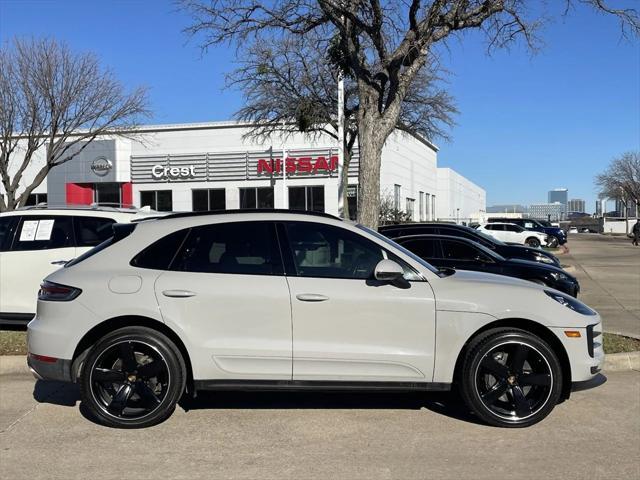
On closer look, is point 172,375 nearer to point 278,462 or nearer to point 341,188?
point 278,462

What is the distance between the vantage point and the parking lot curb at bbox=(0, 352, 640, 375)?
650cm

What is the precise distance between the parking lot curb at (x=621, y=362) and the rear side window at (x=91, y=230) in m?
6.30

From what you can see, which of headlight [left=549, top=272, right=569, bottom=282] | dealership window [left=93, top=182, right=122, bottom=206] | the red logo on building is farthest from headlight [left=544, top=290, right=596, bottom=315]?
dealership window [left=93, top=182, right=122, bottom=206]

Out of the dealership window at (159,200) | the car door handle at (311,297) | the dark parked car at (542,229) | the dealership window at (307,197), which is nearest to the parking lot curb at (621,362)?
the car door handle at (311,297)

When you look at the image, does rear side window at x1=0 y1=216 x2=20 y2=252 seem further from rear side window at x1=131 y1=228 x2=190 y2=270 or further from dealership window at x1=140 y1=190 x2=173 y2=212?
dealership window at x1=140 y1=190 x2=173 y2=212

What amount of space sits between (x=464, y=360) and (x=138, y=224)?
2.92 metres

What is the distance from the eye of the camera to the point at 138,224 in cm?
513

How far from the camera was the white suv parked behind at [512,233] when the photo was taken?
102 feet

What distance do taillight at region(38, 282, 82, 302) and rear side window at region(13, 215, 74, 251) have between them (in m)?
3.27

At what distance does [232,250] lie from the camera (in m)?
4.95

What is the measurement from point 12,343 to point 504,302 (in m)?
5.64

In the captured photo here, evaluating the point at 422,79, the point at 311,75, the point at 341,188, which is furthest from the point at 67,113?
the point at 422,79

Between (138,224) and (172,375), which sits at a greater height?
(138,224)

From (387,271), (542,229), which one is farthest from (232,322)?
(542,229)
